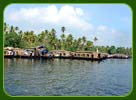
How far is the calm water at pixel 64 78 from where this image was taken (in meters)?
3.88

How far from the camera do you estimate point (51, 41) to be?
4180 mm

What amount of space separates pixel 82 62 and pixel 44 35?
50 cm

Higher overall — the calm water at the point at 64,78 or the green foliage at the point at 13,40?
the green foliage at the point at 13,40

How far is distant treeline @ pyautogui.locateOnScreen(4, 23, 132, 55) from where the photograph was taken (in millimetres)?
3926

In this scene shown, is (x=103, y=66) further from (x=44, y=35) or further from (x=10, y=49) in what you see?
(x=10, y=49)

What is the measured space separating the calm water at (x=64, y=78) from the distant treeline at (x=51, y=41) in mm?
147

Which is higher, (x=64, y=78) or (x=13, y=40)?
(x=13, y=40)

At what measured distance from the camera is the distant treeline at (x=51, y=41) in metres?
3.93

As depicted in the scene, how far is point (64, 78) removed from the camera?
4020 millimetres

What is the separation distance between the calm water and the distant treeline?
147 millimetres

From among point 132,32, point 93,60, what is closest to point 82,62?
point 93,60

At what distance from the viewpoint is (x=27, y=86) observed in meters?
3.92

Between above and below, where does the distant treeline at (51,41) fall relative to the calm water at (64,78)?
above

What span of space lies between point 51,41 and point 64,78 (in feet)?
1.46
